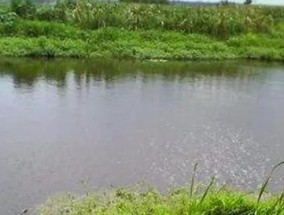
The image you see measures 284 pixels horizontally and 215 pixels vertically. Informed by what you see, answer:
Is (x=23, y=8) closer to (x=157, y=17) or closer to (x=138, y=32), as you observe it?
(x=138, y=32)

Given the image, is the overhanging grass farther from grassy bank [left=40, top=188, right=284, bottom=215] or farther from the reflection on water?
grassy bank [left=40, top=188, right=284, bottom=215]

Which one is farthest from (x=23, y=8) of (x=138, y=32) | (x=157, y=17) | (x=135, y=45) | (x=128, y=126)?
(x=128, y=126)

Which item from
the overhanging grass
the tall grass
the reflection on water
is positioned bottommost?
the reflection on water

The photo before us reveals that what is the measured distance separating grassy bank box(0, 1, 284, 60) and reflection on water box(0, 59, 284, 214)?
1979 millimetres

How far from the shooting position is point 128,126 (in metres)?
15.9

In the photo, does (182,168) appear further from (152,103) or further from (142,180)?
(152,103)

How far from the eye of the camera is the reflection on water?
40.5 ft

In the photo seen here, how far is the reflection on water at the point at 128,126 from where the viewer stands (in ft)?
40.5

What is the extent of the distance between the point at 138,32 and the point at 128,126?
44.8ft

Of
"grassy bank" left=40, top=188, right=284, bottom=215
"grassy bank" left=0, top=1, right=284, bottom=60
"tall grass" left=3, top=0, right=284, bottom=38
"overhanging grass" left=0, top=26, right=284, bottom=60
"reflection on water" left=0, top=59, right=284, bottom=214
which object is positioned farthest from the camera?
"tall grass" left=3, top=0, right=284, bottom=38

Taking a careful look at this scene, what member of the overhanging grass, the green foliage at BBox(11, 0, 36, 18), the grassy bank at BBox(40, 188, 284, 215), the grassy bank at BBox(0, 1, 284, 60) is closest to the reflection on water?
the grassy bank at BBox(40, 188, 284, 215)

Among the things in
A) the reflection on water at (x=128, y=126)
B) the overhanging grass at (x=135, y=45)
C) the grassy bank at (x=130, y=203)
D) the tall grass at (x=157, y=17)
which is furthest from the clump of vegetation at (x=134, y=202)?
the tall grass at (x=157, y=17)

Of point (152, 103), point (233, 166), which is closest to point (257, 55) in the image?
point (152, 103)

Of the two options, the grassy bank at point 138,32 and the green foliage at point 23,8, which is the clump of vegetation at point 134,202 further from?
the green foliage at point 23,8
